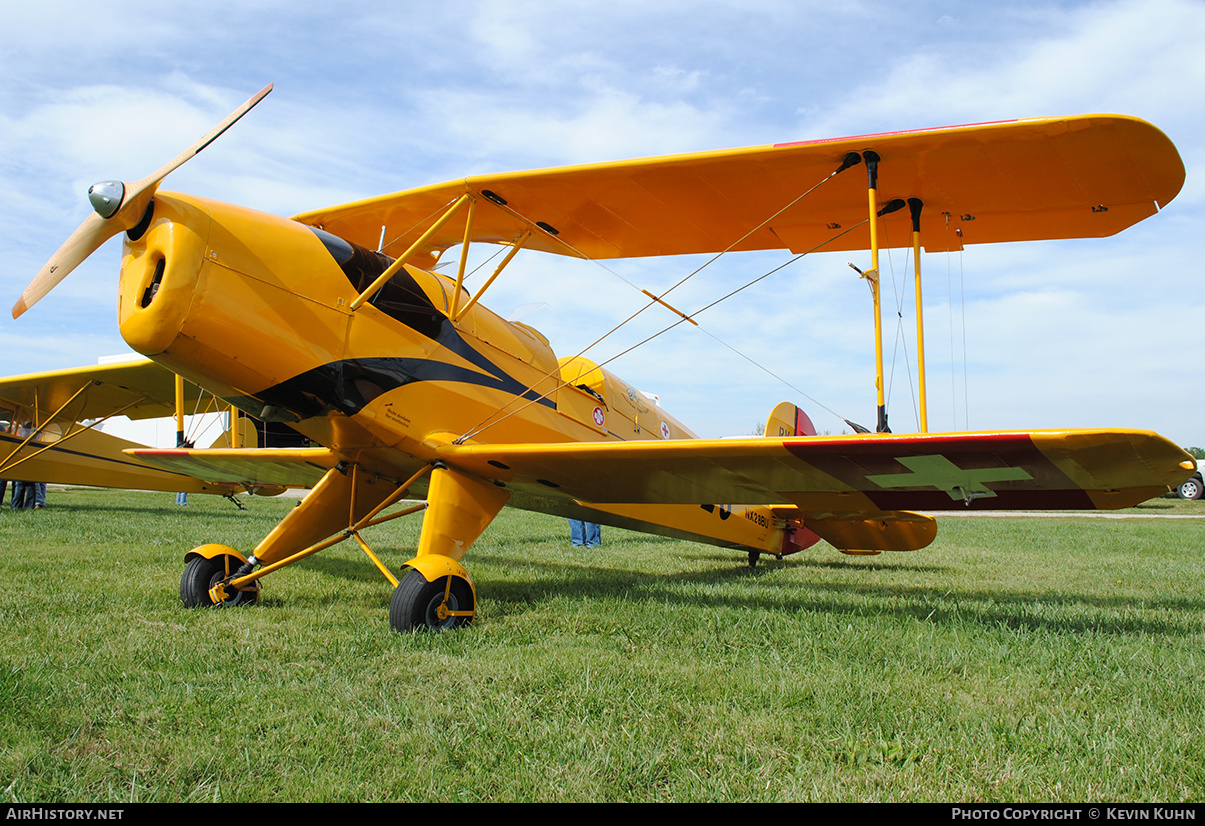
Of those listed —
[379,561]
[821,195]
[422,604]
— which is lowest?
[422,604]

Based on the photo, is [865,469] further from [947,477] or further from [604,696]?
[604,696]

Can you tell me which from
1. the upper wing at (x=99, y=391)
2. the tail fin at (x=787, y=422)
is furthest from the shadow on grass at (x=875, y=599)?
the upper wing at (x=99, y=391)

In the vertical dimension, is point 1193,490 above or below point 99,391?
below

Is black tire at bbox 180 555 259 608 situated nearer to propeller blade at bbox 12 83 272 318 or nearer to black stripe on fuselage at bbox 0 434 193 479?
propeller blade at bbox 12 83 272 318

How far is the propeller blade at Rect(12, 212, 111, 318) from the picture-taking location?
14.2ft

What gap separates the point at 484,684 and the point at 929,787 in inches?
69.2

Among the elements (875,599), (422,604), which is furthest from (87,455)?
(875,599)

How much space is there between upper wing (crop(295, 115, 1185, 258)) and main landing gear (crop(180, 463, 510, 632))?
205cm

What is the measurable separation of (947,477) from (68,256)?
5.51 meters

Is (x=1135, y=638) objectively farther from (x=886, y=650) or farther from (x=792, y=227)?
(x=792, y=227)

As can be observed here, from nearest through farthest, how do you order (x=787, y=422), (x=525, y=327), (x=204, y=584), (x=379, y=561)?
(x=204, y=584), (x=379, y=561), (x=525, y=327), (x=787, y=422)

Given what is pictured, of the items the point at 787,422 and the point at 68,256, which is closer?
the point at 68,256

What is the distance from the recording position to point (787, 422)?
336 inches

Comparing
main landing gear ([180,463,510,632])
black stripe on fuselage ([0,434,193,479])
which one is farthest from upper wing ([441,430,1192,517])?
black stripe on fuselage ([0,434,193,479])
